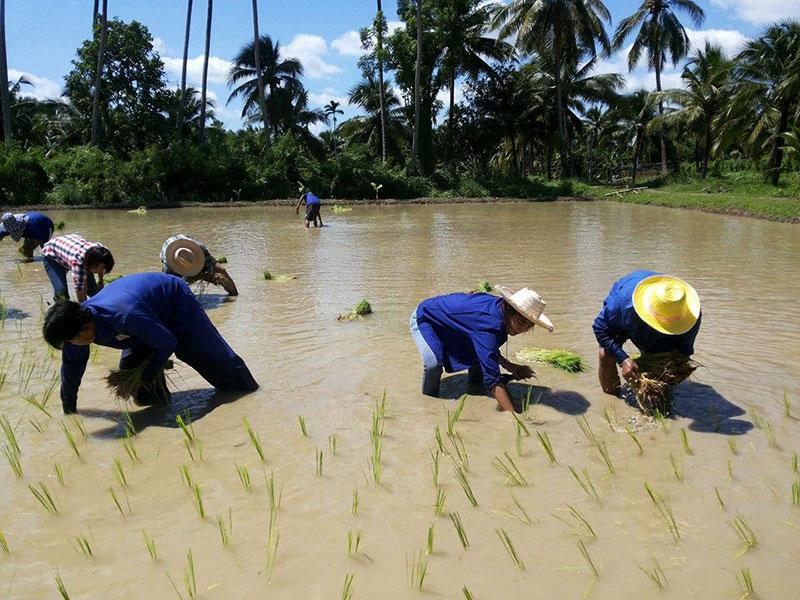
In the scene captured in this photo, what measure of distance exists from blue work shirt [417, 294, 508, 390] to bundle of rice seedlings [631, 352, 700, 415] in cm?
86

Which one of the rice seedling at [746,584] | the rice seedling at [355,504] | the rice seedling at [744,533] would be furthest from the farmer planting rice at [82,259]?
the rice seedling at [746,584]

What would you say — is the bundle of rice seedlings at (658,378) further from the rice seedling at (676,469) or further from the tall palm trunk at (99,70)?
the tall palm trunk at (99,70)

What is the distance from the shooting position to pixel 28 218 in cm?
874

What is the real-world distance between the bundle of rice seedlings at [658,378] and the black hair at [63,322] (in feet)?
10.4

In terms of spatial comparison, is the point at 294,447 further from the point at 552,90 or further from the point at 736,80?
the point at 552,90

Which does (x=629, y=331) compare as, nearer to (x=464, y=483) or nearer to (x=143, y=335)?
(x=464, y=483)

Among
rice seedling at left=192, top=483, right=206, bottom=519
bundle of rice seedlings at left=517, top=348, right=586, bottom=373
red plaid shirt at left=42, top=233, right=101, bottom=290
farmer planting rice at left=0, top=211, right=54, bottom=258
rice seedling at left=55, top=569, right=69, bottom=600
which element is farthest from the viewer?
farmer planting rice at left=0, top=211, right=54, bottom=258

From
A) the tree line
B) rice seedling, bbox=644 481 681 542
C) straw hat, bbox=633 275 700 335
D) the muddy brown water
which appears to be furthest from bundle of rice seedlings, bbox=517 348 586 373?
the tree line

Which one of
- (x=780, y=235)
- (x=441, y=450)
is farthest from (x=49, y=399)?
(x=780, y=235)

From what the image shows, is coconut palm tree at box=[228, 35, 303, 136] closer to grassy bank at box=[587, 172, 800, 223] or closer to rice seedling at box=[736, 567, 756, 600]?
grassy bank at box=[587, 172, 800, 223]

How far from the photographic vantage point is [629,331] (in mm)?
4254

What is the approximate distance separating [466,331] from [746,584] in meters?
2.13

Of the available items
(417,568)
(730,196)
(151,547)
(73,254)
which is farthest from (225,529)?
(730,196)

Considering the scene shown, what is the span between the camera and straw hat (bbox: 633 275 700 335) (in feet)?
12.9
